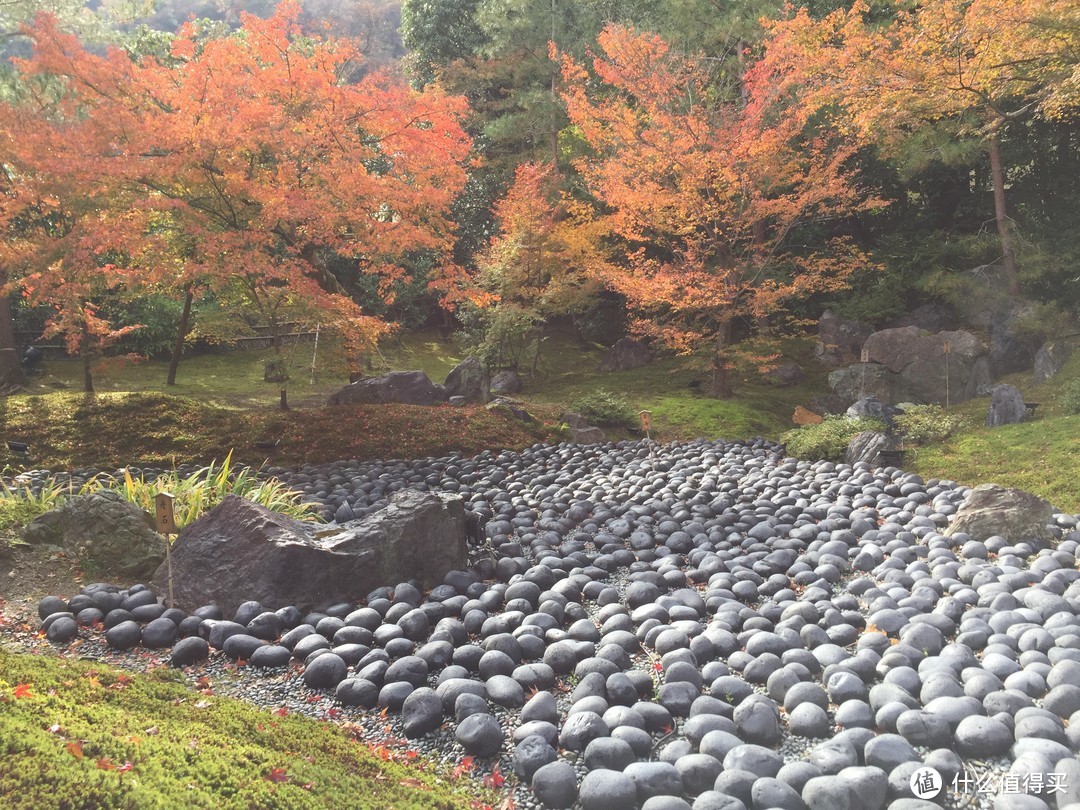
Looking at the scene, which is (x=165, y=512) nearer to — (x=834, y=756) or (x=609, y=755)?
(x=609, y=755)

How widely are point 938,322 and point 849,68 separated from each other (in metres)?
6.35

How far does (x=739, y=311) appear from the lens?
11.3 metres

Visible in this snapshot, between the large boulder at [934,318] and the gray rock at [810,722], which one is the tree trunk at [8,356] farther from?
the large boulder at [934,318]

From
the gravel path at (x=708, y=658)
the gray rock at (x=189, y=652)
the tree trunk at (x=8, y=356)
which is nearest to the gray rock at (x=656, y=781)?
the gravel path at (x=708, y=658)

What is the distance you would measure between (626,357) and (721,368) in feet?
12.9

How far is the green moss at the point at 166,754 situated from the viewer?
1.49m

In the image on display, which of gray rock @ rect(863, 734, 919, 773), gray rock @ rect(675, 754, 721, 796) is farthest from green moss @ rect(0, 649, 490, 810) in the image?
gray rock @ rect(863, 734, 919, 773)

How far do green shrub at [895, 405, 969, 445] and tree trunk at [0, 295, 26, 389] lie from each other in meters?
13.8

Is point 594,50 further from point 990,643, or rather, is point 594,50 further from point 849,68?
point 990,643

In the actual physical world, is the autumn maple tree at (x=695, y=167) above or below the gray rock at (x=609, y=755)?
above

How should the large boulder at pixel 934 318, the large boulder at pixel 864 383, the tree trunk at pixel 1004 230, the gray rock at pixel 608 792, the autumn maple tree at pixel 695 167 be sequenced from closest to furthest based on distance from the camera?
the gray rock at pixel 608 792 → the autumn maple tree at pixel 695 167 → the tree trunk at pixel 1004 230 → the large boulder at pixel 864 383 → the large boulder at pixel 934 318

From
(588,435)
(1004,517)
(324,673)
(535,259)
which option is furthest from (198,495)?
(535,259)

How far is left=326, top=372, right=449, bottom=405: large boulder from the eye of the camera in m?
10.4

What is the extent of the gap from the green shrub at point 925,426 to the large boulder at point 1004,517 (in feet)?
9.61
